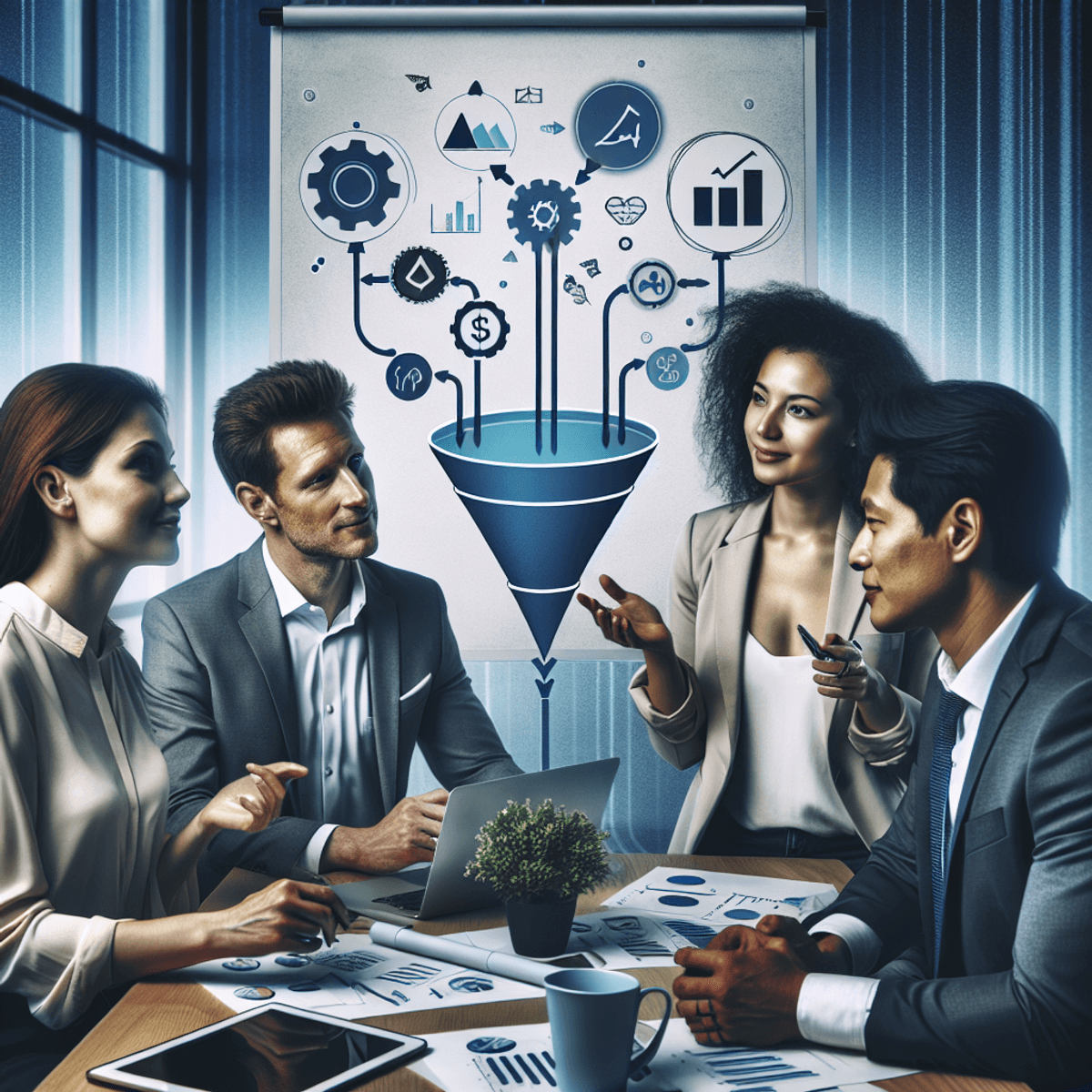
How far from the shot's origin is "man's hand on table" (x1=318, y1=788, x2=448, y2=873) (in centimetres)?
195

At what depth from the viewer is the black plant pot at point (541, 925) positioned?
1448mm

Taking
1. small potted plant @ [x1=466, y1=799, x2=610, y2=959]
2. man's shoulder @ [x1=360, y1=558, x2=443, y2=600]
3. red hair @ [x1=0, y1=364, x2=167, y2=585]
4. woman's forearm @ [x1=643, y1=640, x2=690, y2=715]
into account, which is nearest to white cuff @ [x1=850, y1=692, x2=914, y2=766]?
woman's forearm @ [x1=643, y1=640, x2=690, y2=715]

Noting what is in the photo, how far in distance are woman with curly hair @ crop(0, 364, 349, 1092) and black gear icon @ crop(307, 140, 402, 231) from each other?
125cm

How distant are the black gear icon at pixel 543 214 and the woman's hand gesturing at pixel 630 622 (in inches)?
39.7

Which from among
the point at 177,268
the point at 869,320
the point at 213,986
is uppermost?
the point at 177,268

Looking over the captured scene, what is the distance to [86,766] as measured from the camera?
5.44ft

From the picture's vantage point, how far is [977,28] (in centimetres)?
328

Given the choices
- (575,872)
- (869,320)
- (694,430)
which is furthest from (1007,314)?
(575,872)

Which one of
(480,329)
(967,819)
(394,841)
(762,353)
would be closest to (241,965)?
(394,841)

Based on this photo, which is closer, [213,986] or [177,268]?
[213,986]

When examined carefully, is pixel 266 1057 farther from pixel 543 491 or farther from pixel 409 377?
pixel 409 377

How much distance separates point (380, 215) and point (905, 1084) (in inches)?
100

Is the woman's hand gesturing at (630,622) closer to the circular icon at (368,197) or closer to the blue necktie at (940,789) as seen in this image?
the blue necktie at (940,789)

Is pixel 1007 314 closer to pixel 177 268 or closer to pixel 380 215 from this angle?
pixel 380 215
